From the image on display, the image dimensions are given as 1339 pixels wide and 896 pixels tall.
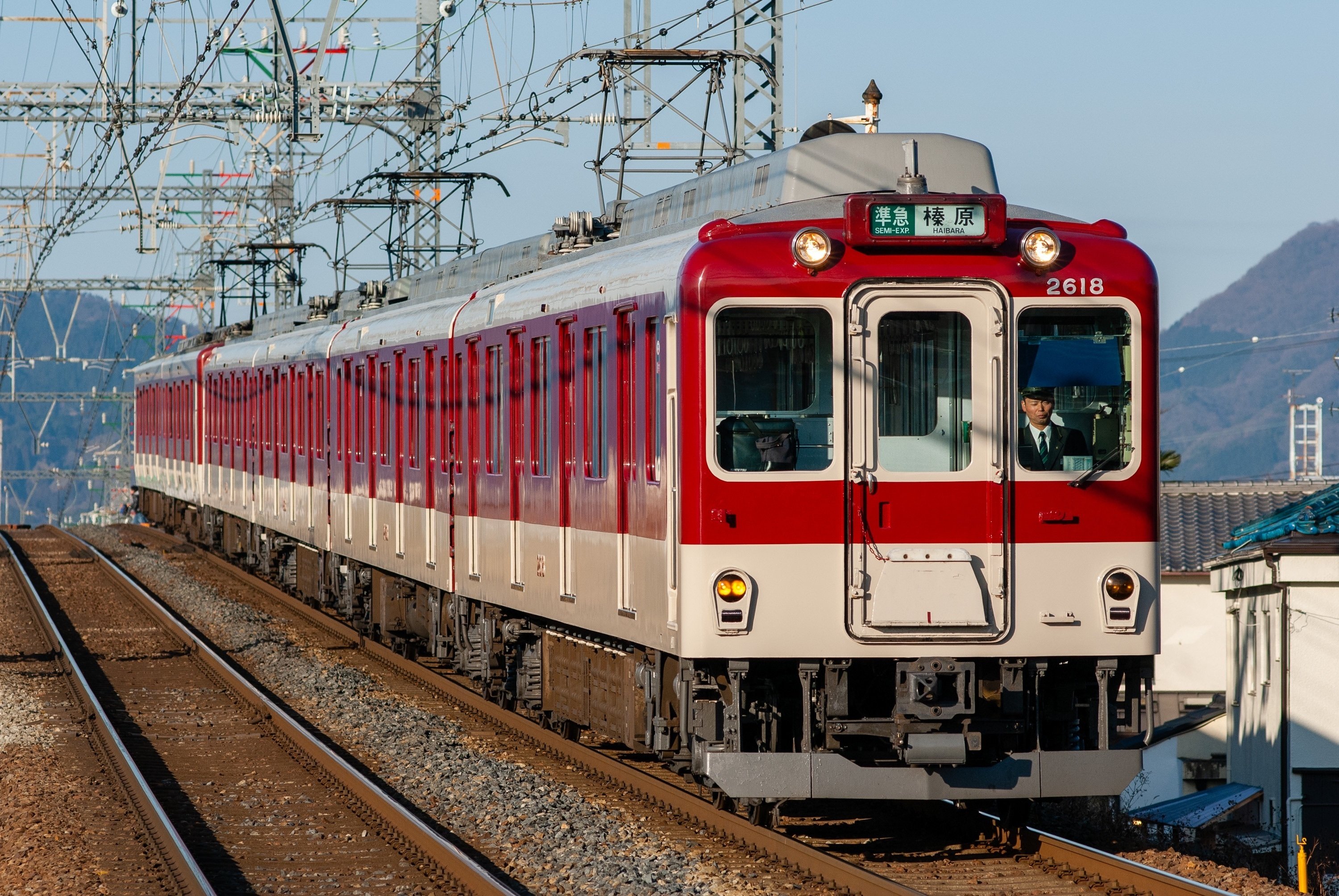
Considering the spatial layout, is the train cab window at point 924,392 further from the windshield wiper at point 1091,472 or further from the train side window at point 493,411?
the train side window at point 493,411

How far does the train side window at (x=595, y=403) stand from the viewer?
9.94m

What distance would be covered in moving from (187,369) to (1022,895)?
26.8 metres

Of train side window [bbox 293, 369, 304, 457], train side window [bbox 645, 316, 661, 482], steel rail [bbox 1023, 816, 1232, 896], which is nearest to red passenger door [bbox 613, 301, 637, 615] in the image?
train side window [bbox 645, 316, 661, 482]

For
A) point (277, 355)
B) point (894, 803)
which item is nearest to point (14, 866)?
point (894, 803)

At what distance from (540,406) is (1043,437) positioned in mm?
3847

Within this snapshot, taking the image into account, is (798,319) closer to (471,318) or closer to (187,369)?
(471,318)

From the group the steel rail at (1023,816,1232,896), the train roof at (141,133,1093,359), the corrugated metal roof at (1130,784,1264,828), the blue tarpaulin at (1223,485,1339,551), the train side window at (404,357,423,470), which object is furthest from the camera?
the blue tarpaulin at (1223,485,1339,551)

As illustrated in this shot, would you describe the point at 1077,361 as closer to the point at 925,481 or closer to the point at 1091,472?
the point at 1091,472

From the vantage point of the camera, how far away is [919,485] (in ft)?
27.1

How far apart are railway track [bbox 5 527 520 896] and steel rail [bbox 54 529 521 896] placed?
13 millimetres

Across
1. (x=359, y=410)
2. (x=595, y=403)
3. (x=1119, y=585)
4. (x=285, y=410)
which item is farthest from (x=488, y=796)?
(x=285, y=410)

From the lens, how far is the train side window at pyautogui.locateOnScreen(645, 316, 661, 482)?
8.75 metres

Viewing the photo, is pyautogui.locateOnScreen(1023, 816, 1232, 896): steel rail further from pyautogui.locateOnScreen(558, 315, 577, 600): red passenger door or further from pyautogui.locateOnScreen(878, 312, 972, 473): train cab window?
pyautogui.locateOnScreen(558, 315, 577, 600): red passenger door

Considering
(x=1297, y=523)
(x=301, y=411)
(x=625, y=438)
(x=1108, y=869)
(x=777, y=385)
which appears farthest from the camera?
(x=301, y=411)
